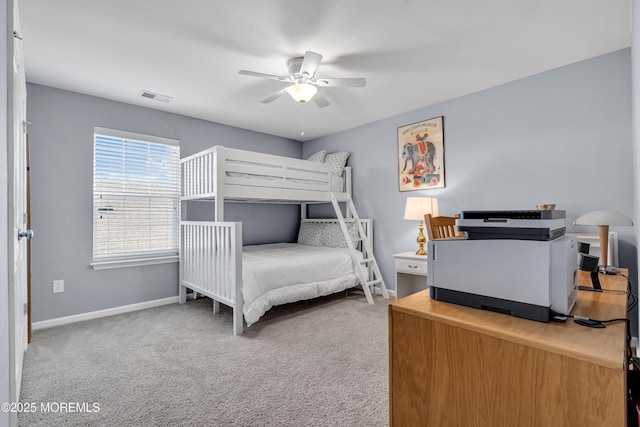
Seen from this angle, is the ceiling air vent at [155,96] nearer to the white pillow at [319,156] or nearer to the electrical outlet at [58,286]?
the electrical outlet at [58,286]

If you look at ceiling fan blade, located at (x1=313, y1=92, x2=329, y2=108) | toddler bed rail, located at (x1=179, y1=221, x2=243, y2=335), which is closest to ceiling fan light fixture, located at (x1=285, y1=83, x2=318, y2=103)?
ceiling fan blade, located at (x1=313, y1=92, x2=329, y2=108)

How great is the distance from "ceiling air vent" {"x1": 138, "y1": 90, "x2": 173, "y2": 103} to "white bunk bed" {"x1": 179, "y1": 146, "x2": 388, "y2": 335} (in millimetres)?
633

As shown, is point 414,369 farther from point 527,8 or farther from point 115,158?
point 115,158

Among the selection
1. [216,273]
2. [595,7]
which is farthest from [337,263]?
[595,7]

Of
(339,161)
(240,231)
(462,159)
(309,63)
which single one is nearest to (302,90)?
(309,63)

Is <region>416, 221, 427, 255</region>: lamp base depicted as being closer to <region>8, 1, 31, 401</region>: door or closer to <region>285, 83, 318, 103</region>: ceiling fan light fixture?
<region>285, 83, 318, 103</region>: ceiling fan light fixture

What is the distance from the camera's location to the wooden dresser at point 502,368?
70 centimetres

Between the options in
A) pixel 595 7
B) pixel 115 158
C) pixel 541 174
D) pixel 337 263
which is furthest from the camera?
pixel 337 263

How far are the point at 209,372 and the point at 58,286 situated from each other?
6.60 feet

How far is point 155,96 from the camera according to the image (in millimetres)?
3178

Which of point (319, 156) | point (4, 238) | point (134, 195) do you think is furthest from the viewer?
point (319, 156)

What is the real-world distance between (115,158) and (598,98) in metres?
4.48

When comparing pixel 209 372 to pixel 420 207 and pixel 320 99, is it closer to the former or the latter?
pixel 320 99

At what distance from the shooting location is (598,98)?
251cm
